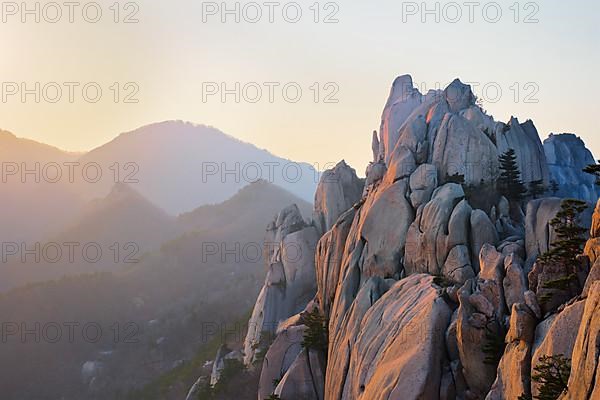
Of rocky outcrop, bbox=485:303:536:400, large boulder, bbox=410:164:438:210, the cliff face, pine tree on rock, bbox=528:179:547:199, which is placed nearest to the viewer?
rocky outcrop, bbox=485:303:536:400

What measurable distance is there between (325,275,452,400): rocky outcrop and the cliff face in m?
0.07

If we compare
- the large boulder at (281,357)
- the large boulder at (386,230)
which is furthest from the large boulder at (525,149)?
the large boulder at (281,357)

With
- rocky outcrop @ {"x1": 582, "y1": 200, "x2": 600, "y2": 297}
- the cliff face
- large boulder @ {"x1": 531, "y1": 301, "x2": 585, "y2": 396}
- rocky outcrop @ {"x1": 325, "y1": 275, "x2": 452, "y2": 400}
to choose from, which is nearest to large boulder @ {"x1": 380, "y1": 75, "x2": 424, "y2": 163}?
the cliff face

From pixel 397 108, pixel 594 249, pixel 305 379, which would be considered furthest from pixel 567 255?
pixel 397 108

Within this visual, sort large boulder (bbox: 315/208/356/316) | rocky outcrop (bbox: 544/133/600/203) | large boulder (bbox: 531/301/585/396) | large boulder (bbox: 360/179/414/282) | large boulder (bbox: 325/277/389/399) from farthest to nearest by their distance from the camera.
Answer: rocky outcrop (bbox: 544/133/600/203), large boulder (bbox: 315/208/356/316), large boulder (bbox: 360/179/414/282), large boulder (bbox: 325/277/389/399), large boulder (bbox: 531/301/585/396)

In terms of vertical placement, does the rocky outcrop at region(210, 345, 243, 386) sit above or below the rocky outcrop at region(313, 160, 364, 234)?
below

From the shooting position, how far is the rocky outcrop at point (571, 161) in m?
70.9

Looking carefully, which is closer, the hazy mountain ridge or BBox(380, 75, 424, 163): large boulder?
BBox(380, 75, 424, 163): large boulder

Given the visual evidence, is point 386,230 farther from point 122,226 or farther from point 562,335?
point 122,226

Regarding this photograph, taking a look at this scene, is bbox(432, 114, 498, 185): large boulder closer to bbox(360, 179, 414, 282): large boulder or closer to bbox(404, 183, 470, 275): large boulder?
bbox(360, 179, 414, 282): large boulder

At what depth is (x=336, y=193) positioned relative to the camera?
65938mm

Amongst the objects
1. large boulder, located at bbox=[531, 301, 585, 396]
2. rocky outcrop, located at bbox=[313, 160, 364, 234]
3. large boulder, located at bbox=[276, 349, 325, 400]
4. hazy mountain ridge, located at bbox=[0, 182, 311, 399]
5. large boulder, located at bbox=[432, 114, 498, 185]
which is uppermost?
large boulder, located at bbox=[432, 114, 498, 185]

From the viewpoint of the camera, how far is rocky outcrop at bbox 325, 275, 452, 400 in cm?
3073

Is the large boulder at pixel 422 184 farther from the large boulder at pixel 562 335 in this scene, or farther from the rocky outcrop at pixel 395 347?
the large boulder at pixel 562 335
